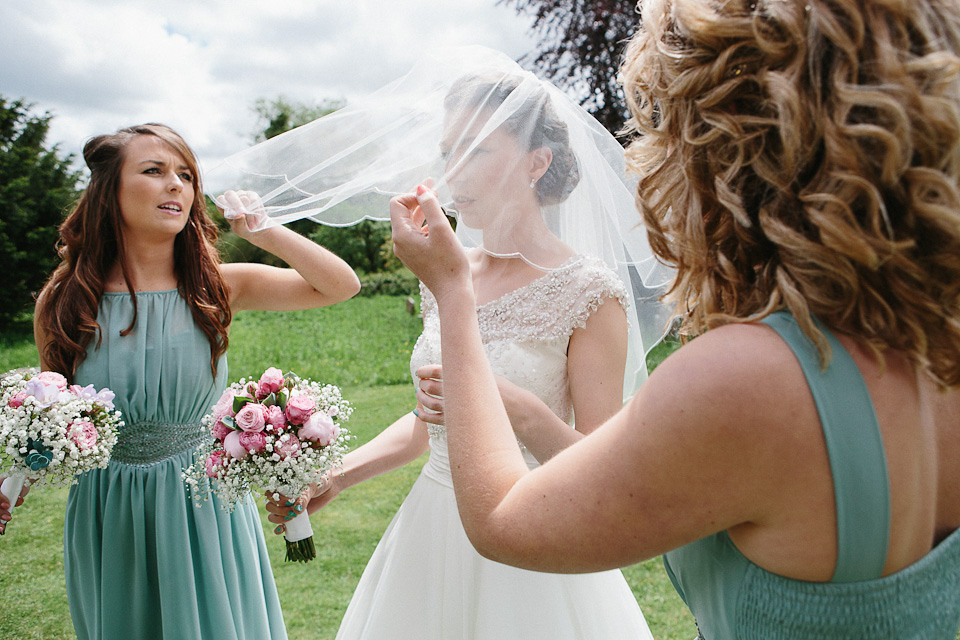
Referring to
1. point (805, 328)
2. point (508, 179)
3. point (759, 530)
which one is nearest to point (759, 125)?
point (805, 328)

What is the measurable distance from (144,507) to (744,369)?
291 cm

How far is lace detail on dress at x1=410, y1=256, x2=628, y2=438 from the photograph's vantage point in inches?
89.2

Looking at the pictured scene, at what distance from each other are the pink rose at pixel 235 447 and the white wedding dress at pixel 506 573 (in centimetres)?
64

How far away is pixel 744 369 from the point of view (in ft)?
3.26

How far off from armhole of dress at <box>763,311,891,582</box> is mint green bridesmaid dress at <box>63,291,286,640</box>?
9.22ft

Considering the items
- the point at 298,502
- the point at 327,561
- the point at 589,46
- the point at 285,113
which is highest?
the point at 285,113

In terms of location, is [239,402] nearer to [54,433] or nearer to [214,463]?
[214,463]

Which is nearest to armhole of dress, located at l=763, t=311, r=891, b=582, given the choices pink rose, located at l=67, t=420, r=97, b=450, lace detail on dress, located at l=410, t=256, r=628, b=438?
lace detail on dress, located at l=410, t=256, r=628, b=438

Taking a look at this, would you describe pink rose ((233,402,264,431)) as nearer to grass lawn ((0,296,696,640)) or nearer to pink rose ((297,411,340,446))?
pink rose ((297,411,340,446))

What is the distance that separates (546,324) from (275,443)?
1.07 m

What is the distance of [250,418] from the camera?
2.46 m

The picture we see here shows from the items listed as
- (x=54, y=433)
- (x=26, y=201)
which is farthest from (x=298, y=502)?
(x=26, y=201)

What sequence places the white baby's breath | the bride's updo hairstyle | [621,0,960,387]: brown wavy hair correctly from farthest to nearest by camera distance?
the white baby's breath
the bride's updo hairstyle
[621,0,960,387]: brown wavy hair

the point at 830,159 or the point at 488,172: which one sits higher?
the point at 488,172
